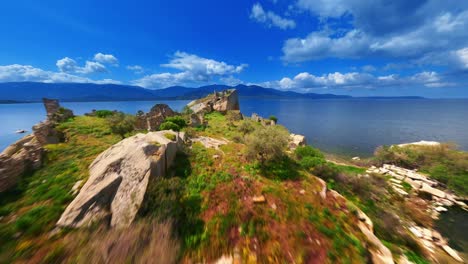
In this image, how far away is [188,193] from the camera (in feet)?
43.1

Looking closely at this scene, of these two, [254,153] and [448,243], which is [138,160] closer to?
[254,153]

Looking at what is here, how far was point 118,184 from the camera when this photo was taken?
10.5 m

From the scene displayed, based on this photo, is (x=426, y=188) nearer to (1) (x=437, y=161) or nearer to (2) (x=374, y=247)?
(1) (x=437, y=161)

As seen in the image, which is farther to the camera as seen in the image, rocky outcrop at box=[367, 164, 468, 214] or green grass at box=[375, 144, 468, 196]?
green grass at box=[375, 144, 468, 196]

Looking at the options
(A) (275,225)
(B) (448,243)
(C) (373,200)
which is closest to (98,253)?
(A) (275,225)

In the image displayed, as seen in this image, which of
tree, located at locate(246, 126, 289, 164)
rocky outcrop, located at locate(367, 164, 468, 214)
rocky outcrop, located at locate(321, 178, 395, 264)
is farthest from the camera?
rocky outcrop, located at locate(367, 164, 468, 214)

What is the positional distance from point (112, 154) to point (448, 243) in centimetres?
3303

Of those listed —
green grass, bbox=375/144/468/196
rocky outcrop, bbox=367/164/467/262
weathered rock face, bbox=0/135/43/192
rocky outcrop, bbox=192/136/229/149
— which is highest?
weathered rock face, bbox=0/135/43/192

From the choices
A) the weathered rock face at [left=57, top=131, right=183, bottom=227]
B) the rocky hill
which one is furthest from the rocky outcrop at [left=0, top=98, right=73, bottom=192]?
the weathered rock face at [left=57, top=131, right=183, bottom=227]

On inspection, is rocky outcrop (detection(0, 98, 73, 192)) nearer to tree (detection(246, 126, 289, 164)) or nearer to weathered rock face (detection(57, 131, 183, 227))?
weathered rock face (detection(57, 131, 183, 227))

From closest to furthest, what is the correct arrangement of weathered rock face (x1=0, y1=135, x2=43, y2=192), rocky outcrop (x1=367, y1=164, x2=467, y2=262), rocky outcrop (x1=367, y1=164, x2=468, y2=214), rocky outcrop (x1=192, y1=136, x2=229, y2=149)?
weathered rock face (x1=0, y1=135, x2=43, y2=192) → rocky outcrop (x1=367, y1=164, x2=467, y2=262) → rocky outcrop (x1=367, y1=164, x2=468, y2=214) → rocky outcrop (x1=192, y1=136, x2=229, y2=149)

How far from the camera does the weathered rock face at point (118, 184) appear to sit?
8961 millimetres

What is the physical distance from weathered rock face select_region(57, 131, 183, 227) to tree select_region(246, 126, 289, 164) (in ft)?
31.5

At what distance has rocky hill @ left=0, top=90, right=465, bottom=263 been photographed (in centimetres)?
798
